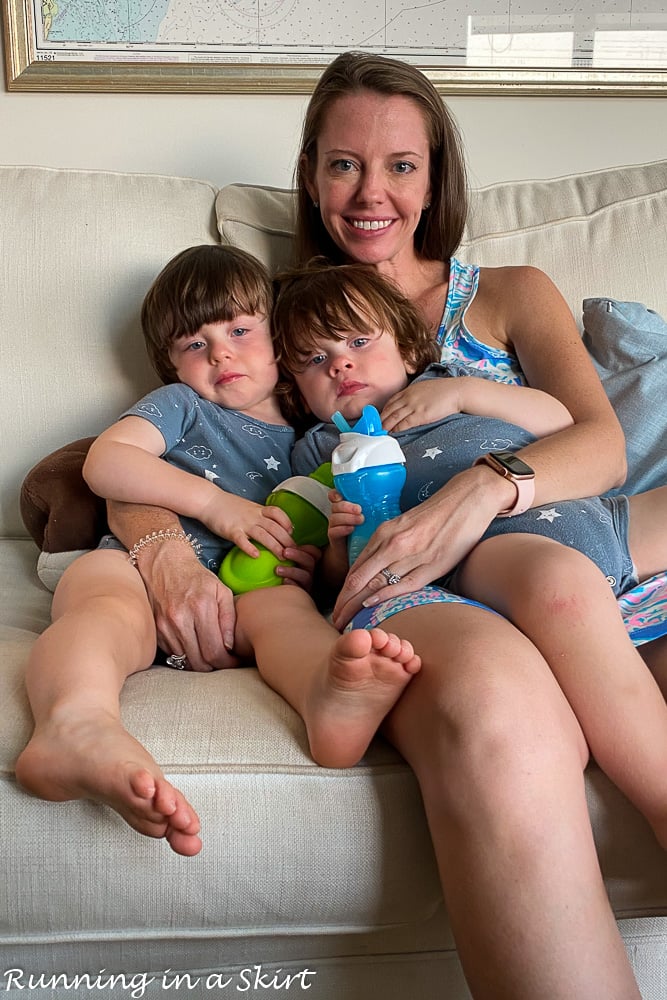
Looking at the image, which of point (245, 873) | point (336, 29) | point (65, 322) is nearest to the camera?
point (245, 873)

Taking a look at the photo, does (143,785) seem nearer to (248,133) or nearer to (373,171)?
(373,171)

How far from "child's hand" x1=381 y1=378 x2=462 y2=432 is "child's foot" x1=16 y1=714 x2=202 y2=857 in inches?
22.9

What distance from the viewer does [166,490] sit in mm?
1368

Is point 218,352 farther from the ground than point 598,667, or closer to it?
farther from the ground

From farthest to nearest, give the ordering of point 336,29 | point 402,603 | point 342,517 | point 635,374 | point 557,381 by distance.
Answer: point 336,29 → point 635,374 → point 557,381 → point 342,517 → point 402,603

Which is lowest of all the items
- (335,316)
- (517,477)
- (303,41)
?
(517,477)

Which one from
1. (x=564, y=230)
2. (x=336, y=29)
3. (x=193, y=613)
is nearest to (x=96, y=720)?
(x=193, y=613)

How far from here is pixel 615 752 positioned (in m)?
0.99

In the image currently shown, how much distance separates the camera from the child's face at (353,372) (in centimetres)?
142

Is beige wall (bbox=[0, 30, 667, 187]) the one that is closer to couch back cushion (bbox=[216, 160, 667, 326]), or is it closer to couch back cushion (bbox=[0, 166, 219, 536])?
couch back cushion (bbox=[216, 160, 667, 326])

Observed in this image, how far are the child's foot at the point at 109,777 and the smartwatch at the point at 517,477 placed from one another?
1.72 ft

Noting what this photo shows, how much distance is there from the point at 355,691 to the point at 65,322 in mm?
1015

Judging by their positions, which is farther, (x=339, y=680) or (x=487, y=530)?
(x=487, y=530)

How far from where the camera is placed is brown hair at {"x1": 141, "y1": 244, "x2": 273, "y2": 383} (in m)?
Answer: 1.47
